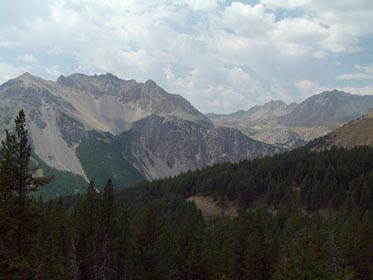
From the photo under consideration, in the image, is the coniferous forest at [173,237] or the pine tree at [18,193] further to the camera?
the coniferous forest at [173,237]

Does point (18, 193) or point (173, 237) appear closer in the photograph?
point (18, 193)

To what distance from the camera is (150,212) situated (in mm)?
60781

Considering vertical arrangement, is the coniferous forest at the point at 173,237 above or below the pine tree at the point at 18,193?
below

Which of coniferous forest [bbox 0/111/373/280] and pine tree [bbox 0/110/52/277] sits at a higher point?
pine tree [bbox 0/110/52/277]

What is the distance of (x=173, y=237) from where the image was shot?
70.6 metres

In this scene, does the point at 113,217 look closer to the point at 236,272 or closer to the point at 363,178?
the point at 236,272

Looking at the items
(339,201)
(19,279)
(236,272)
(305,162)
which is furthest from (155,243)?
(305,162)

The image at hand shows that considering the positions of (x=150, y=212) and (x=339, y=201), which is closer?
(x=150, y=212)

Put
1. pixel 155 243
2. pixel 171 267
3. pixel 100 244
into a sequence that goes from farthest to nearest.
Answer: pixel 155 243, pixel 171 267, pixel 100 244

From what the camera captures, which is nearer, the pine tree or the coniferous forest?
the pine tree

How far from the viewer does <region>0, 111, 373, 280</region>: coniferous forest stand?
2748cm

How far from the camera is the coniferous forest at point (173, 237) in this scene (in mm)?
27484

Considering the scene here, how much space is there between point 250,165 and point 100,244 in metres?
152

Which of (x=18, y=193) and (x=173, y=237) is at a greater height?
(x=18, y=193)
